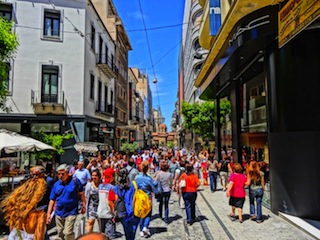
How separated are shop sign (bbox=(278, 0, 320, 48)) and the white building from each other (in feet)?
50.7

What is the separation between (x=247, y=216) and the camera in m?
8.54

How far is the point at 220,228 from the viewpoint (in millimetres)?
7453

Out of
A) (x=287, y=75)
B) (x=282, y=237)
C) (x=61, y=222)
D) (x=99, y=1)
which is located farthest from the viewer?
(x=99, y=1)

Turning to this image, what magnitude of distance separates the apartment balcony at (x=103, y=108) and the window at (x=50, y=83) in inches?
164

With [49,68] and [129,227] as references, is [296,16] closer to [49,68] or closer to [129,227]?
[129,227]

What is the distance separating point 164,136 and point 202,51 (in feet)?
198

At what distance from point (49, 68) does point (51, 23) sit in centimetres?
315

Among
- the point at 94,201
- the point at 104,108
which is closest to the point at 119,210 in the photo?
the point at 94,201

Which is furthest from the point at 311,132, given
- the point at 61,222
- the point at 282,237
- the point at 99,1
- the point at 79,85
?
the point at 99,1

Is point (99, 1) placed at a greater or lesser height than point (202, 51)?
greater

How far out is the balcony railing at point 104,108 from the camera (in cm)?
2353

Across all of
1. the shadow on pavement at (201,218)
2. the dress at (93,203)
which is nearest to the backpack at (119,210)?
the dress at (93,203)

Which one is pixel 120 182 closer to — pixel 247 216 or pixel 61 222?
pixel 61 222

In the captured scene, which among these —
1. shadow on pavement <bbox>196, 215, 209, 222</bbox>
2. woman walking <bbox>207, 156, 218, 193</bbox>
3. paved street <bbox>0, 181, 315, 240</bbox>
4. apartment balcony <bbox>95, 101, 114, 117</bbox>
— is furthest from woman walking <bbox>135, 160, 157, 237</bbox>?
apartment balcony <bbox>95, 101, 114, 117</bbox>
